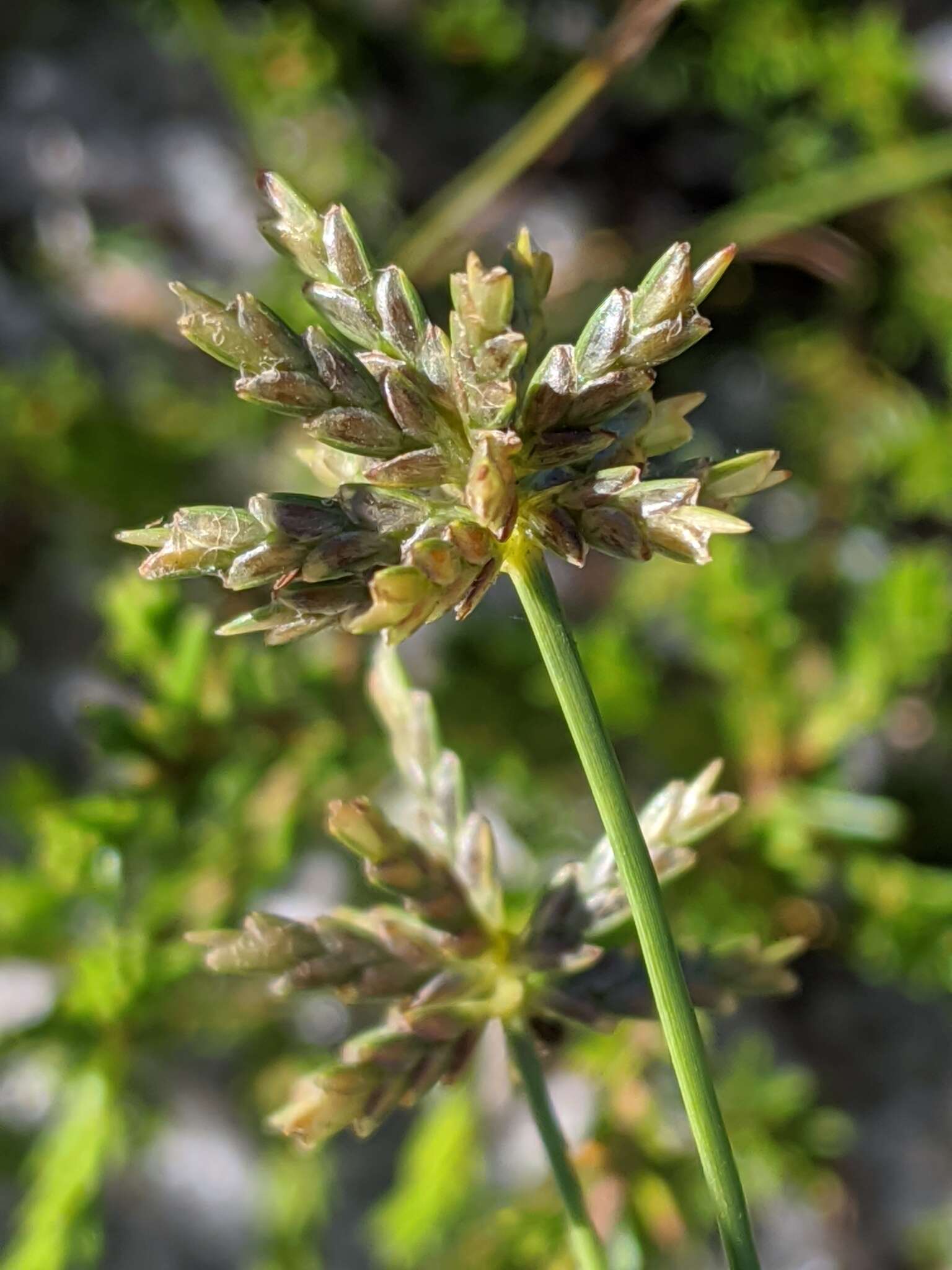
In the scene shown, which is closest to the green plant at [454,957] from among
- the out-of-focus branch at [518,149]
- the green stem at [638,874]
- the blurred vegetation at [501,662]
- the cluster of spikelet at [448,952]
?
the cluster of spikelet at [448,952]

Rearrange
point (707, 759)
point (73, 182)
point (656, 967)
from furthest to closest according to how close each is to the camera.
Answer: point (73, 182)
point (707, 759)
point (656, 967)

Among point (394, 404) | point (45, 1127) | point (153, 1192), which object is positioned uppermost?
point (394, 404)

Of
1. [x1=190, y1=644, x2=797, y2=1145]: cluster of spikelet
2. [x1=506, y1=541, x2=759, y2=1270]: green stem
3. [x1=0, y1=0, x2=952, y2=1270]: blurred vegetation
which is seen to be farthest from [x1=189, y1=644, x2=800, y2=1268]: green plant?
[x1=0, y1=0, x2=952, y2=1270]: blurred vegetation

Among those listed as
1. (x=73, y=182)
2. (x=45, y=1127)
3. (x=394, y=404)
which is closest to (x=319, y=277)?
(x=394, y=404)

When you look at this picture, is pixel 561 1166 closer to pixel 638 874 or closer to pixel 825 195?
pixel 638 874

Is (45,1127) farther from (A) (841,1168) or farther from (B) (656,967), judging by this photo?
(B) (656,967)

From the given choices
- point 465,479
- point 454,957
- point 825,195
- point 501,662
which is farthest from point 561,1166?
point 825,195

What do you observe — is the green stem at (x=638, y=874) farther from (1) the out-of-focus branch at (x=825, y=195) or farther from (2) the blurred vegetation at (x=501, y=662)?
(1) the out-of-focus branch at (x=825, y=195)

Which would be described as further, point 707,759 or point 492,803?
point 492,803
